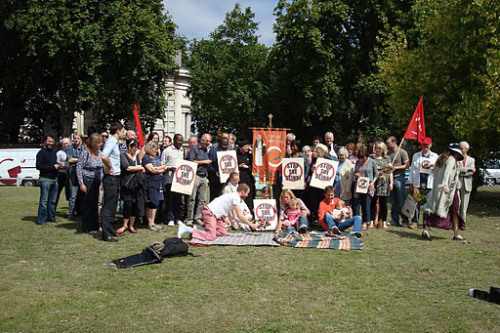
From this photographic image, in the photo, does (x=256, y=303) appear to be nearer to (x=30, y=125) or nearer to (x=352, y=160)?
(x=352, y=160)

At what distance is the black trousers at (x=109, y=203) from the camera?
10.1 m

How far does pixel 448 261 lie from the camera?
8.55 m

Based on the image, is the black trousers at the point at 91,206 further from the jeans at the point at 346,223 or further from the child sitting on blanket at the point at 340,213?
the child sitting on blanket at the point at 340,213

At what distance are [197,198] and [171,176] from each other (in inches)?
34.5

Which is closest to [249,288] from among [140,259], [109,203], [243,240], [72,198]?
[140,259]

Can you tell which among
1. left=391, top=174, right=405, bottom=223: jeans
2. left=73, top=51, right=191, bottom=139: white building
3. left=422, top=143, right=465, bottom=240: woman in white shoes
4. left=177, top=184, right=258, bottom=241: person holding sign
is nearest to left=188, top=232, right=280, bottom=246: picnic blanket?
left=177, top=184, right=258, bottom=241: person holding sign

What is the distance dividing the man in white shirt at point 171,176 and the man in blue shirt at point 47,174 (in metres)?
2.61

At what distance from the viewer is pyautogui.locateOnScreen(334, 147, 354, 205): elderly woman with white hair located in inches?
484

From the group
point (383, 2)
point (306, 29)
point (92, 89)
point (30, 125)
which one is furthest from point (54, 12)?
point (383, 2)

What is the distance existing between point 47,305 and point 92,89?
80.8ft

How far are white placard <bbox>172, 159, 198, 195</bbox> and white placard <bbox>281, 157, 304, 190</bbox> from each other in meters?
2.23

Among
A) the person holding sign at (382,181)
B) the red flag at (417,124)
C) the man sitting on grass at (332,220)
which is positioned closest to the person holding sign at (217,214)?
the man sitting on grass at (332,220)

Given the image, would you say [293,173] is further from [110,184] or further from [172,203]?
[110,184]

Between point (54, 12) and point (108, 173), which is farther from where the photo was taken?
point (54, 12)
